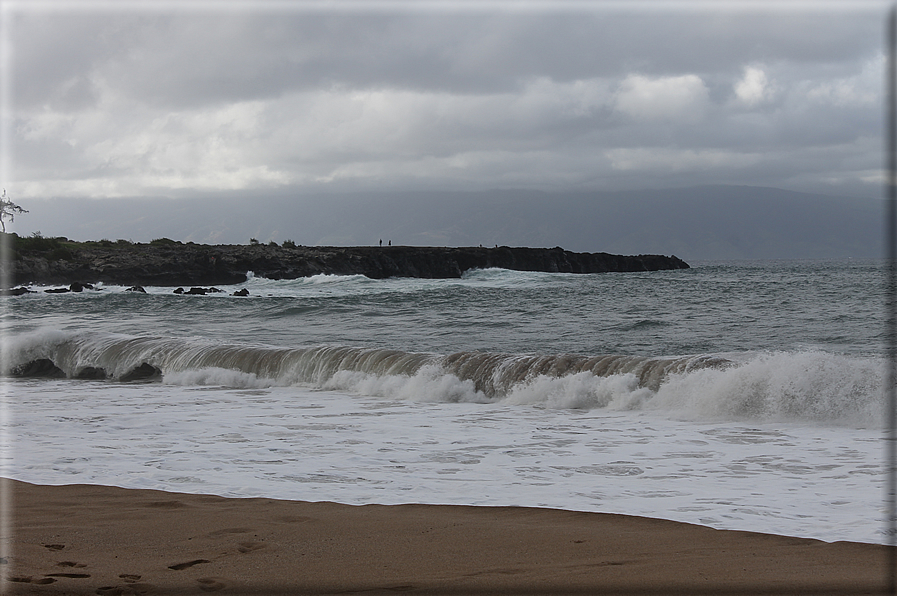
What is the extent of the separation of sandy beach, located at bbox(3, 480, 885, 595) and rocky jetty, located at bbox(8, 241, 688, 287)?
43.9 meters

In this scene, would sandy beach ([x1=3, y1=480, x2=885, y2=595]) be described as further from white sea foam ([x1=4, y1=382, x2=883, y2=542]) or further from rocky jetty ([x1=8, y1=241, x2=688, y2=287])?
rocky jetty ([x1=8, y1=241, x2=688, y2=287])

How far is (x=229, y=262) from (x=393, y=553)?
166 feet

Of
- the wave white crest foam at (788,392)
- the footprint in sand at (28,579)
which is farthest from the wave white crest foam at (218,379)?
the footprint in sand at (28,579)

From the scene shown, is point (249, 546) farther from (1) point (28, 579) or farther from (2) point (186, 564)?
(1) point (28, 579)

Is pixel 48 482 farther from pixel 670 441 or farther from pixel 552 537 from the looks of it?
pixel 670 441

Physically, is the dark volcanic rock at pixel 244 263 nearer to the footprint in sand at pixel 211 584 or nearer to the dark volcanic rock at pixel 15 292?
the dark volcanic rock at pixel 15 292

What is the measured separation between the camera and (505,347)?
15445 millimetres

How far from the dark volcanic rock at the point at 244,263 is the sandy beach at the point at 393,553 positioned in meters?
35.7

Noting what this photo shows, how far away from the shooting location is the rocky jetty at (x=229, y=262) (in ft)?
144

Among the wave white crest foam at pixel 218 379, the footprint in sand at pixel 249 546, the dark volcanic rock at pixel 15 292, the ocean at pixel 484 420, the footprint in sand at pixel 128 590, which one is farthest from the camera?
the dark volcanic rock at pixel 15 292

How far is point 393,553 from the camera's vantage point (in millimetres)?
3908

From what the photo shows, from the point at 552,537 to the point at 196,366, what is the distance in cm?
1099

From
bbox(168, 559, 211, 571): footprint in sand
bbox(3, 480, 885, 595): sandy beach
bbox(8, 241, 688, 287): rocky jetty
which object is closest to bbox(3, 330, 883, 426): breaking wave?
bbox(3, 480, 885, 595): sandy beach

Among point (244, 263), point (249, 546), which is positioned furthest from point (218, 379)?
point (244, 263)
